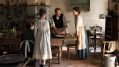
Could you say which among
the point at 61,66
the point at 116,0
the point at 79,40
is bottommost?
the point at 61,66

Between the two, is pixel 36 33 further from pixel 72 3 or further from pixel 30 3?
Result: pixel 72 3

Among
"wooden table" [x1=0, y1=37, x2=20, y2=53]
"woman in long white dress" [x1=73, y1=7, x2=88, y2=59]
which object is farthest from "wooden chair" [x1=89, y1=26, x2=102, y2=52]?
"wooden table" [x1=0, y1=37, x2=20, y2=53]

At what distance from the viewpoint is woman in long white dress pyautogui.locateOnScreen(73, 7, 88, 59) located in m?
7.32

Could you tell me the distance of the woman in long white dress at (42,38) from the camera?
598cm

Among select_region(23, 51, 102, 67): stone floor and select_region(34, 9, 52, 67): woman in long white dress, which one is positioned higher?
select_region(34, 9, 52, 67): woman in long white dress

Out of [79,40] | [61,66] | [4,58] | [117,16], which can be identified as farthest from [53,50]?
[4,58]

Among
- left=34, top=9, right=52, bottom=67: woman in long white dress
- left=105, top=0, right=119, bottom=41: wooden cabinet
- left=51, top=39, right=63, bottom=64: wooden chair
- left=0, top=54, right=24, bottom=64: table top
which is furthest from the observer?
left=105, top=0, right=119, bottom=41: wooden cabinet

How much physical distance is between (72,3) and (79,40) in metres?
2.09

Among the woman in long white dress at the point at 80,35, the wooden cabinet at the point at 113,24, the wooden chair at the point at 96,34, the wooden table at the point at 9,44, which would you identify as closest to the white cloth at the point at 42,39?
the wooden table at the point at 9,44

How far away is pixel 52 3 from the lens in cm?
915

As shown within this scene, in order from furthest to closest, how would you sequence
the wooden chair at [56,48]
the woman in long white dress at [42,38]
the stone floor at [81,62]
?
the stone floor at [81,62] → the wooden chair at [56,48] → the woman in long white dress at [42,38]

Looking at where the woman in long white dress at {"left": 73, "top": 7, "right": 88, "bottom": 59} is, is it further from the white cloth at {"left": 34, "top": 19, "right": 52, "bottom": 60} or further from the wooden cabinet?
the white cloth at {"left": 34, "top": 19, "right": 52, "bottom": 60}

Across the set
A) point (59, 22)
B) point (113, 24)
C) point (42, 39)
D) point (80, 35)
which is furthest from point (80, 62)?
point (42, 39)

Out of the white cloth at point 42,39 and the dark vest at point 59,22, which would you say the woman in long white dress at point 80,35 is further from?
the white cloth at point 42,39
